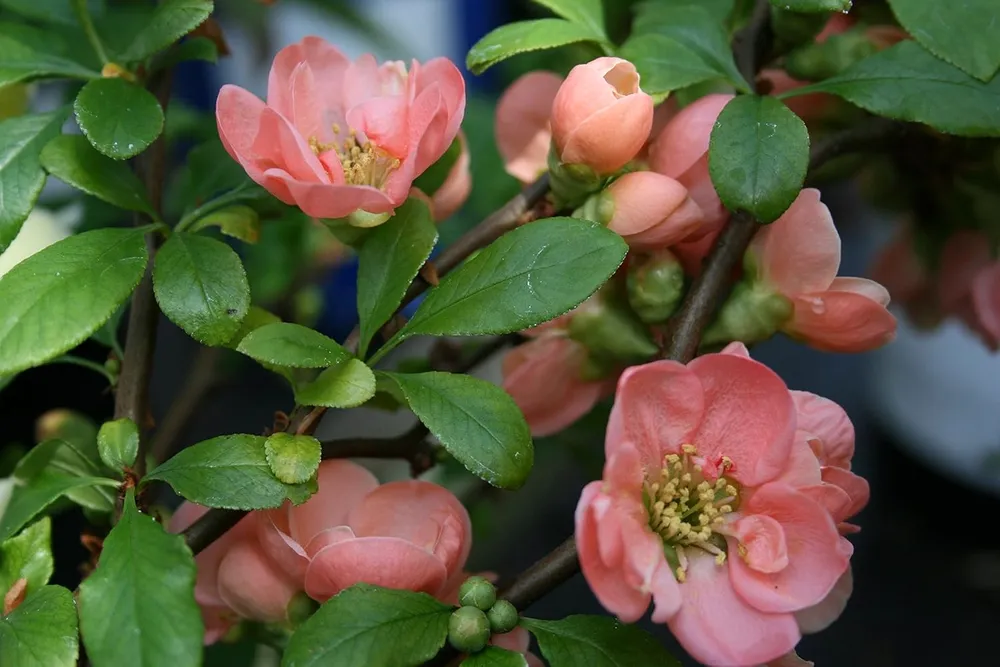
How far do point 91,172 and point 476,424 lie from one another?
19 cm

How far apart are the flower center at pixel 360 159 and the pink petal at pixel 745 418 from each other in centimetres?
16

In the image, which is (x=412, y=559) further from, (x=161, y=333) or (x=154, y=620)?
(x=161, y=333)

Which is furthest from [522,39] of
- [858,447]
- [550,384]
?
[858,447]

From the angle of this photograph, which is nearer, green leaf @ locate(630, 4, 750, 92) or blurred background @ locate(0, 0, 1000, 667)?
green leaf @ locate(630, 4, 750, 92)

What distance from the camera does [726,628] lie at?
0.34 meters

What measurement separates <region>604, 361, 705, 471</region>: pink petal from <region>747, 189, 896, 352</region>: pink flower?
0.28 ft

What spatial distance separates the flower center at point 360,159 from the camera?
416mm

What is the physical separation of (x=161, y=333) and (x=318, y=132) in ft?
3.13

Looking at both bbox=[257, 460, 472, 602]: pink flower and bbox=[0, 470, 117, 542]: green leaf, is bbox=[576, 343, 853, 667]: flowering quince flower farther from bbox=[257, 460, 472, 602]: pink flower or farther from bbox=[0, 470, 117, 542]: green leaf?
bbox=[0, 470, 117, 542]: green leaf

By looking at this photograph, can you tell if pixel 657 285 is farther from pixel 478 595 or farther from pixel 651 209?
pixel 478 595

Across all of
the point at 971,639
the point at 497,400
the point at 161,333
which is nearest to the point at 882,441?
the point at 971,639

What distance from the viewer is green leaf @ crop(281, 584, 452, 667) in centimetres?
32

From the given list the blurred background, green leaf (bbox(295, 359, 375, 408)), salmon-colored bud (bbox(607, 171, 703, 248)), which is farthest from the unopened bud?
the blurred background

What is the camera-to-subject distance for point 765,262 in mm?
415
